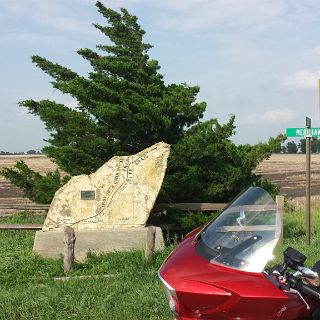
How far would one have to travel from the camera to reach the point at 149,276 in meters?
6.82

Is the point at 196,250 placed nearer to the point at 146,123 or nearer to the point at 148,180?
the point at 148,180

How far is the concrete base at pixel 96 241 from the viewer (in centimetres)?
894

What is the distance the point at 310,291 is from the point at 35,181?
34.4ft

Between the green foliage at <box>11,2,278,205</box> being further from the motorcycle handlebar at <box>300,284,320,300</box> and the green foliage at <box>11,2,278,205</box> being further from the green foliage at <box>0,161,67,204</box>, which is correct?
the motorcycle handlebar at <box>300,284,320,300</box>

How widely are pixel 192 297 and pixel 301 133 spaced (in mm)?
6663

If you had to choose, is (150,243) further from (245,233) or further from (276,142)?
(276,142)

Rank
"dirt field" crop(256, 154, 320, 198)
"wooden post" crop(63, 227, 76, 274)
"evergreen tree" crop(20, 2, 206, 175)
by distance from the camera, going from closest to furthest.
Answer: "wooden post" crop(63, 227, 76, 274), "evergreen tree" crop(20, 2, 206, 175), "dirt field" crop(256, 154, 320, 198)

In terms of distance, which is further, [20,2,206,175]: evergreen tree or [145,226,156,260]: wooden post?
[20,2,206,175]: evergreen tree

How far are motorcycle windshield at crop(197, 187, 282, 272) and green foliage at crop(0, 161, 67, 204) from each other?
907cm

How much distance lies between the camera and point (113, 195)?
9469mm

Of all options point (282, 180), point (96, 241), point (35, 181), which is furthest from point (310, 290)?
point (282, 180)

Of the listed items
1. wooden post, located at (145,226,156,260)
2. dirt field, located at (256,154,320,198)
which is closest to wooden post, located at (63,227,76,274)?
wooden post, located at (145,226,156,260)

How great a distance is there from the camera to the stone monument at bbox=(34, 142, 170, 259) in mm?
9352

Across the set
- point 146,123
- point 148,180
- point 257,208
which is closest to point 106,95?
point 146,123
